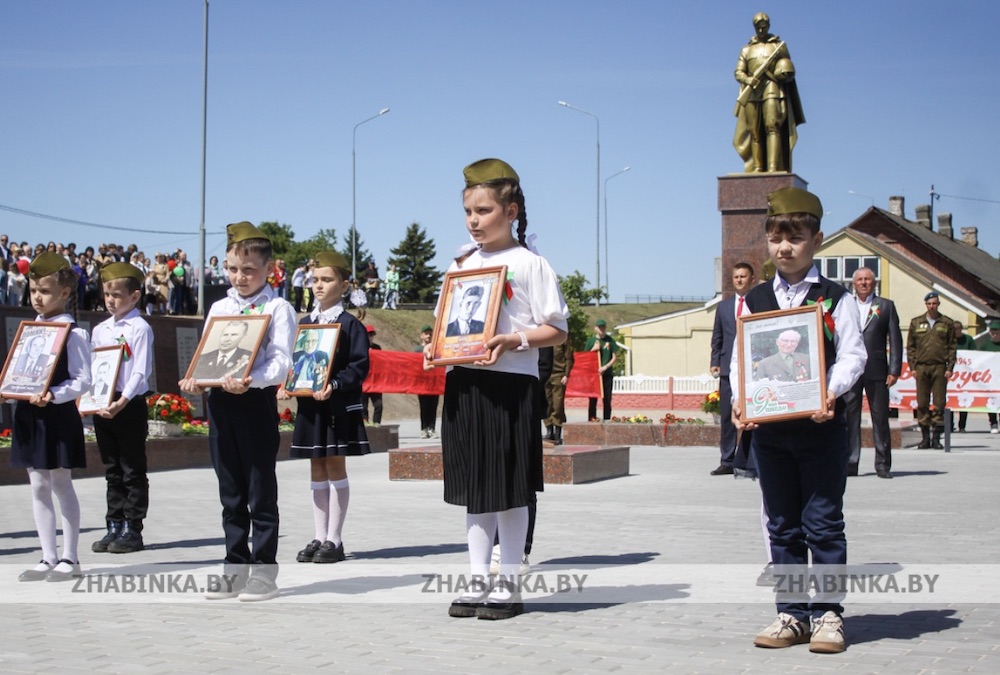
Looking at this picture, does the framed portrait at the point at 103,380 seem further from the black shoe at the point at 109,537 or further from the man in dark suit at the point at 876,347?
the man in dark suit at the point at 876,347

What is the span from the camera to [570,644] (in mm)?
5469

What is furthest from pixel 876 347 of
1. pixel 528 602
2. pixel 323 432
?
pixel 528 602

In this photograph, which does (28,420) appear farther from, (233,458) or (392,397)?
(392,397)

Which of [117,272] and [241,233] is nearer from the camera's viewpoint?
[241,233]

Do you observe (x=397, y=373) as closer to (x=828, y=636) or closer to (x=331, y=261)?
(x=331, y=261)

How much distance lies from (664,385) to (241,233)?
3715cm

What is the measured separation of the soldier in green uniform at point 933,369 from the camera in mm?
19828

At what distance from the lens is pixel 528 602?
6.57m

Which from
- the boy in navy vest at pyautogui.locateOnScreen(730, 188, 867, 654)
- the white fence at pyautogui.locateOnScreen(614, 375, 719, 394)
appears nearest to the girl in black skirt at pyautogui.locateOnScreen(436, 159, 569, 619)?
the boy in navy vest at pyautogui.locateOnScreen(730, 188, 867, 654)

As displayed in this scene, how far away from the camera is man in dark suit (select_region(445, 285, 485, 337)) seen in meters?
6.09

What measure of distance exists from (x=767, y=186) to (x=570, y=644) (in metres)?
18.5

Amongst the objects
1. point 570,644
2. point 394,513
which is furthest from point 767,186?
point 570,644

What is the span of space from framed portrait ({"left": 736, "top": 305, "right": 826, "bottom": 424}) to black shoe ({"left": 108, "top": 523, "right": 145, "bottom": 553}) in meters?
4.81

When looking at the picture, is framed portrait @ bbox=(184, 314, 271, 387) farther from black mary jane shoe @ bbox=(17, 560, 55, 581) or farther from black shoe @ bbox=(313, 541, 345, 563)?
black shoe @ bbox=(313, 541, 345, 563)
